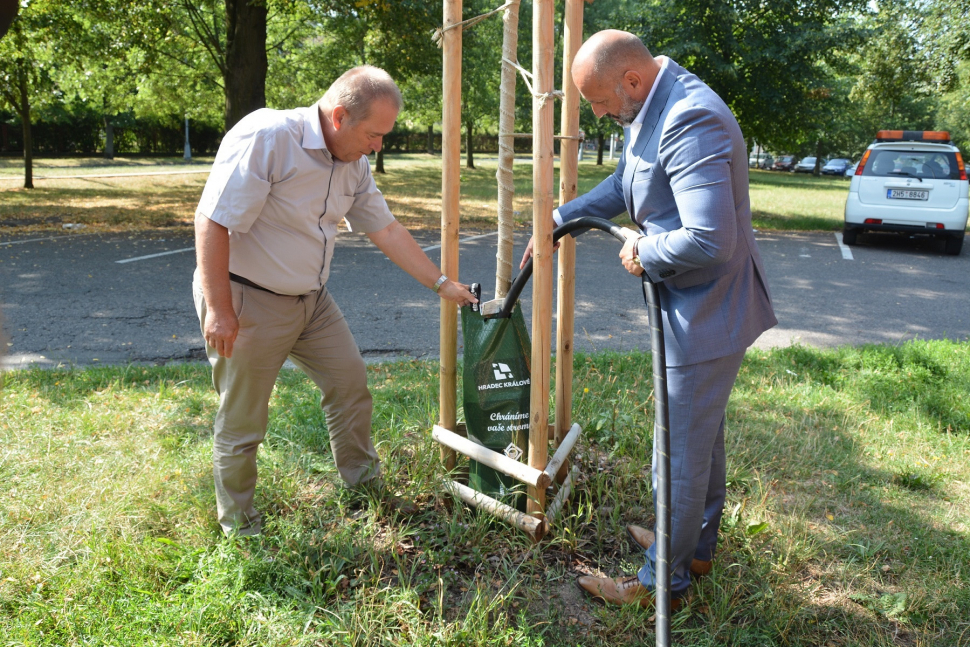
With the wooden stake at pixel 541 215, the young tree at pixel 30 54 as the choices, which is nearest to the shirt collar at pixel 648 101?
the wooden stake at pixel 541 215

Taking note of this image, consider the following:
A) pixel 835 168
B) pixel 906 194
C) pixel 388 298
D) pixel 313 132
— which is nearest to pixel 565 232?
pixel 313 132

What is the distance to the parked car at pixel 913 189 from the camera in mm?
11047

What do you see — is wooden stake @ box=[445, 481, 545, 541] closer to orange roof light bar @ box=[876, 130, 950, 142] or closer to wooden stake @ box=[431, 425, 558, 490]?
wooden stake @ box=[431, 425, 558, 490]

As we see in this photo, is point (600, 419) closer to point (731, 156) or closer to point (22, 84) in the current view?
point (731, 156)

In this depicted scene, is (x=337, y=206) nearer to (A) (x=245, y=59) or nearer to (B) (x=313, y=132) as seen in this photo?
(B) (x=313, y=132)

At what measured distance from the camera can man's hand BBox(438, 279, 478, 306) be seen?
2.99 m

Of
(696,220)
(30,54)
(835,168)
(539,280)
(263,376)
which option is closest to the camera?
(696,220)

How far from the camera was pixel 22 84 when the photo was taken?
1608cm

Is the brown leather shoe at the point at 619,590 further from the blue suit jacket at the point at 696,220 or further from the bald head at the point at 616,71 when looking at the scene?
the bald head at the point at 616,71

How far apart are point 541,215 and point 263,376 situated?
1274mm

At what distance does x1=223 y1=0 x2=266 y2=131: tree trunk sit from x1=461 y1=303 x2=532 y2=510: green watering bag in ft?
35.2

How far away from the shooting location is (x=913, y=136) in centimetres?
1195

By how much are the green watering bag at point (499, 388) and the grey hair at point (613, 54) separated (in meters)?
1.05

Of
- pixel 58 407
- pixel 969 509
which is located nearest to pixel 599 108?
pixel 969 509
